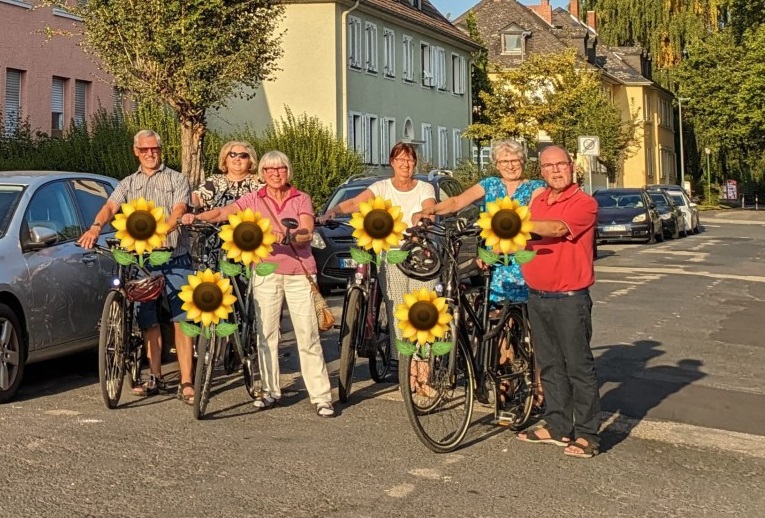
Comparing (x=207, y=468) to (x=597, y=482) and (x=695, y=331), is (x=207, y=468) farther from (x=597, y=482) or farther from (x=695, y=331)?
(x=695, y=331)

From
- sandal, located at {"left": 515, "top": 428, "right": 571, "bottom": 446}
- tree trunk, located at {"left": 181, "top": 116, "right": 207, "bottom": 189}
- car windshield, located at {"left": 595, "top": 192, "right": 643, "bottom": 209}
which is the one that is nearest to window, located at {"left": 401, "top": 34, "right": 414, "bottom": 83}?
car windshield, located at {"left": 595, "top": 192, "right": 643, "bottom": 209}


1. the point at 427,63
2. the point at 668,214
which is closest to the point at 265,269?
the point at 668,214

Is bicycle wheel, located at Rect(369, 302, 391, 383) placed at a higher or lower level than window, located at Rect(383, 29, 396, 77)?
lower

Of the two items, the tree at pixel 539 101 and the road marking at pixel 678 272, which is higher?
the tree at pixel 539 101

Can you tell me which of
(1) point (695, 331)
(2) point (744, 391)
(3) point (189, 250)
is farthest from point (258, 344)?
(1) point (695, 331)

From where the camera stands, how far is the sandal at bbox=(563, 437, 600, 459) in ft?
23.4

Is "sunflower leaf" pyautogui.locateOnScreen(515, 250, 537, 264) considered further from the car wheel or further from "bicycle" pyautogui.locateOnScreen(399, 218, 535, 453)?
the car wheel

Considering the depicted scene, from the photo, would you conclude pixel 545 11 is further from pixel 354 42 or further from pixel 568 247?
pixel 568 247

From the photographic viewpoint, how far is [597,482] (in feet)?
21.7

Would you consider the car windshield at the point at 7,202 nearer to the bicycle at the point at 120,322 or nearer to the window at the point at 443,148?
the bicycle at the point at 120,322

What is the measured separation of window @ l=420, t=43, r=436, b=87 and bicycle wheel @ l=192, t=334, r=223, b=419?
41945 millimetres

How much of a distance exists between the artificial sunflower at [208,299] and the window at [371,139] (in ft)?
117

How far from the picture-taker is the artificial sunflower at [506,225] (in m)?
6.98

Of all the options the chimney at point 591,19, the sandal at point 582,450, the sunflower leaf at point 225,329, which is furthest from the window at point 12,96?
the chimney at point 591,19
